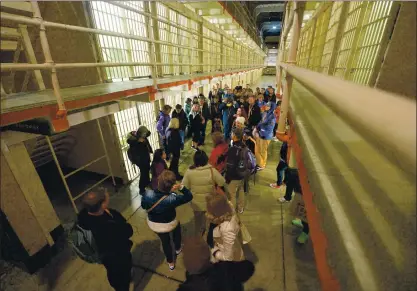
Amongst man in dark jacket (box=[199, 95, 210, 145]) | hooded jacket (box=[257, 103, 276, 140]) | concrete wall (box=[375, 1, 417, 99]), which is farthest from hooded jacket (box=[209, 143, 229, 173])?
man in dark jacket (box=[199, 95, 210, 145])

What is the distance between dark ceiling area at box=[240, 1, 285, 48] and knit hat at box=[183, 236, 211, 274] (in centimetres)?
1655

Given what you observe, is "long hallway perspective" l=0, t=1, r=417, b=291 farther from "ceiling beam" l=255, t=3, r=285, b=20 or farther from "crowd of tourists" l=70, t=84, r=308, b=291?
"ceiling beam" l=255, t=3, r=285, b=20

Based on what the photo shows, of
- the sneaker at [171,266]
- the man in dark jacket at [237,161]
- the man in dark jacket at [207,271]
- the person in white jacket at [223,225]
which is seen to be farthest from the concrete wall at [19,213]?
the man in dark jacket at [237,161]

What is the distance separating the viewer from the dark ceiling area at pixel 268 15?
62.4 ft

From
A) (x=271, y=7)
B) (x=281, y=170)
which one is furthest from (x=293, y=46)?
(x=271, y=7)

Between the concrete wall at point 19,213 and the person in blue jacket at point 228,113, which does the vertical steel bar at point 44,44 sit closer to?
the concrete wall at point 19,213

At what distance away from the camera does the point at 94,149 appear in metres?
5.01

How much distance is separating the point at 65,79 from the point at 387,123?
493 centimetres

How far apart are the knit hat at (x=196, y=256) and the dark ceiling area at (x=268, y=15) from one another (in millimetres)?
16553

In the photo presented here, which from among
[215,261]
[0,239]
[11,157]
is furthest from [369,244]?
[0,239]

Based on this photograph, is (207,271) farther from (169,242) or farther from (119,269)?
(119,269)

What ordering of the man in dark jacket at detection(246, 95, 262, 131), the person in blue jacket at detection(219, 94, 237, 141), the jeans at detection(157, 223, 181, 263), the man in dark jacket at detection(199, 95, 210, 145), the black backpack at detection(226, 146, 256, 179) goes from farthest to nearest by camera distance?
the man in dark jacket at detection(199, 95, 210, 145) < the person in blue jacket at detection(219, 94, 237, 141) < the man in dark jacket at detection(246, 95, 262, 131) < the black backpack at detection(226, 146, 256, 179) < the jeans at detection(157, 223, 181, 263)

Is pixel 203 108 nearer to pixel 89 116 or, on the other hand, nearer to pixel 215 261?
pixel 89 116

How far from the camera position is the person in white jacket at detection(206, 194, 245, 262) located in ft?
7.38
